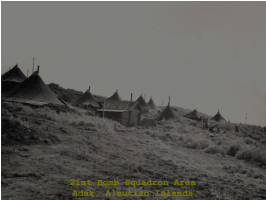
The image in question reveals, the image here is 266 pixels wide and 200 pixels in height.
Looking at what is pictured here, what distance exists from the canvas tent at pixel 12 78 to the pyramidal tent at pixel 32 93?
9007mm

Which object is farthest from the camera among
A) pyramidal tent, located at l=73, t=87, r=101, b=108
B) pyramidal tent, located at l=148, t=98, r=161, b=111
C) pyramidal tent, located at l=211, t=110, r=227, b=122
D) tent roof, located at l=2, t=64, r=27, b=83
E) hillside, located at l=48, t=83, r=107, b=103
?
pyramidal tent, located at l=148, t=98, r=161, b=111

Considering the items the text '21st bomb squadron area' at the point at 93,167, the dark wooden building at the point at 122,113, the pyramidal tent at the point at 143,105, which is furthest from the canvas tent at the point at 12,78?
the pyramidal tent at the point at 143,105

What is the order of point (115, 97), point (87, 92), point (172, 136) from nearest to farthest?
1. point (172, 136)
2. point (87, 92)
3. point (115, 97)

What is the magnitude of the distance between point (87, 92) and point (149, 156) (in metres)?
30.9

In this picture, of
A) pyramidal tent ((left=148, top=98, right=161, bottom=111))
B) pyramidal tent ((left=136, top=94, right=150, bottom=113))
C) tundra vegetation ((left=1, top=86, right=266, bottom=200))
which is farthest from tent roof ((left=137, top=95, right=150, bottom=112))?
tundra vegetation ((left=1, top=86, right=266, bottom=200))

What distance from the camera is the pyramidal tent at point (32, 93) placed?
25122 millimetres

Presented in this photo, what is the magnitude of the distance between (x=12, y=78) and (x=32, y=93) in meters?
11.8

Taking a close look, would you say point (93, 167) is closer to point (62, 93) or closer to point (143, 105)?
point (62, 93)

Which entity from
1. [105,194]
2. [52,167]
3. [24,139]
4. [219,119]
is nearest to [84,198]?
[105,194]

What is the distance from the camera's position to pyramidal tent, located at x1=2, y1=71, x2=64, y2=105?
2512cm

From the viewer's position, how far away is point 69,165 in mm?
9789

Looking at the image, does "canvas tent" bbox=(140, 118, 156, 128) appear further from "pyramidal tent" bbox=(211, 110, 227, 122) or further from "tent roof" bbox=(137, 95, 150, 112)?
"pyramidal tent" bbox=(211, 110, 227, 122)

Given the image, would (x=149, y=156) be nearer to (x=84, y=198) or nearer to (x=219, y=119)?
(x=84, y=198)

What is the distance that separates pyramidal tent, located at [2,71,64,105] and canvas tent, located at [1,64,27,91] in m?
9.01
